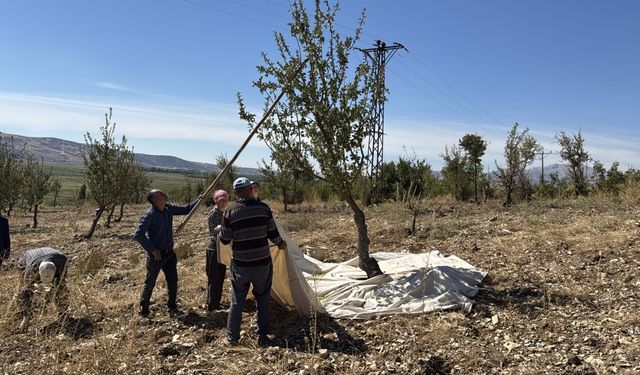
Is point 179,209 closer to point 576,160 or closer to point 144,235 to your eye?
point 144,235

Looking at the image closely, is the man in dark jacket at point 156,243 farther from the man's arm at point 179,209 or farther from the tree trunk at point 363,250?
the tree trunk at point 363,250

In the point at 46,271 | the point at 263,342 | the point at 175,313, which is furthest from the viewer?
the point at 175,313

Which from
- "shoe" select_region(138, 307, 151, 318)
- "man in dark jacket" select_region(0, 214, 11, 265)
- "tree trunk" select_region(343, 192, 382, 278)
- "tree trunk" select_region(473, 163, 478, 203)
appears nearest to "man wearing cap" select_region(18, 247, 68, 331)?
"man in dark jacket" select_region(0, 214, 11, 265)

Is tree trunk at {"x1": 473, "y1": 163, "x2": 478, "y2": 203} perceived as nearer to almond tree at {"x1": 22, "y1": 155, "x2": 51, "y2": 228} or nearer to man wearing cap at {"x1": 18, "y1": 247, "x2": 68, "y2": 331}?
man wearing cap at {"x1": 18, "y1": 247, "x2": 68, "y2": 331}

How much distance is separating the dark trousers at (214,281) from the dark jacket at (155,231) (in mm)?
603

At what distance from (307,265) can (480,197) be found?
16256 millimetres

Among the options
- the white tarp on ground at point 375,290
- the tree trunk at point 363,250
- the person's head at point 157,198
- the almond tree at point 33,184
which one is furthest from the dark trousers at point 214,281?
the almond tree at point 33,184

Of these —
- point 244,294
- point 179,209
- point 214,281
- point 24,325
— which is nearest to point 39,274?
point 24,325

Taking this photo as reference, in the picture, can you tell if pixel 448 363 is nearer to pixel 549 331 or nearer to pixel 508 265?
pixel 549 331

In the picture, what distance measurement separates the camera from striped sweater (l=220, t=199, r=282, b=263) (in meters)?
5.32

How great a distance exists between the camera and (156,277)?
6.39 m

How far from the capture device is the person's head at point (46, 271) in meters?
5.82

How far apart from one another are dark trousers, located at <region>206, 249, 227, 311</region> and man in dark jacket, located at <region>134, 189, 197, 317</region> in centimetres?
50

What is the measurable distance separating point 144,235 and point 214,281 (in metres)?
1.09
